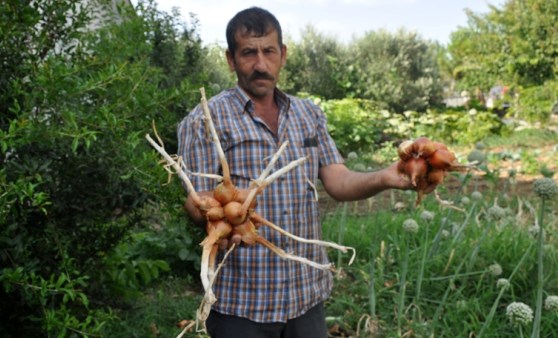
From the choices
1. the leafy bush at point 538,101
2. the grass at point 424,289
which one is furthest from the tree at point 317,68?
the grass at point 424,289

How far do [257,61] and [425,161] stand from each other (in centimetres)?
63

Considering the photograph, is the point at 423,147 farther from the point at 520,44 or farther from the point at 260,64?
the point at 520,44

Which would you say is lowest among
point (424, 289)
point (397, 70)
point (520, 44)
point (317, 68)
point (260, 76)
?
point (424, 289)

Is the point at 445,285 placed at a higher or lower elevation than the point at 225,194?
lower

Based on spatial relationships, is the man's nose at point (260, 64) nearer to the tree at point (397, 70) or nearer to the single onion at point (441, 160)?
the single onion at point (441, 160)

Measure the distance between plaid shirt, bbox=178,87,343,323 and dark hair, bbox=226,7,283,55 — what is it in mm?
175

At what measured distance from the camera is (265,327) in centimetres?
181

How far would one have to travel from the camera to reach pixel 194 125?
177 cm

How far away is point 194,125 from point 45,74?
513 mm

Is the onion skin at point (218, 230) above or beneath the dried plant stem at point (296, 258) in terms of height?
above

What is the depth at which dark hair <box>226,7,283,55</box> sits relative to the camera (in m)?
1.84

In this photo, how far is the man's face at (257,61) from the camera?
72.1 inches

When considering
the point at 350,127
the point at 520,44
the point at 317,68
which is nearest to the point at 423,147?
the point at 350,127

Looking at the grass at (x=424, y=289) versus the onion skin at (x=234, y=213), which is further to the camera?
the grass at (x=424, y=289)
